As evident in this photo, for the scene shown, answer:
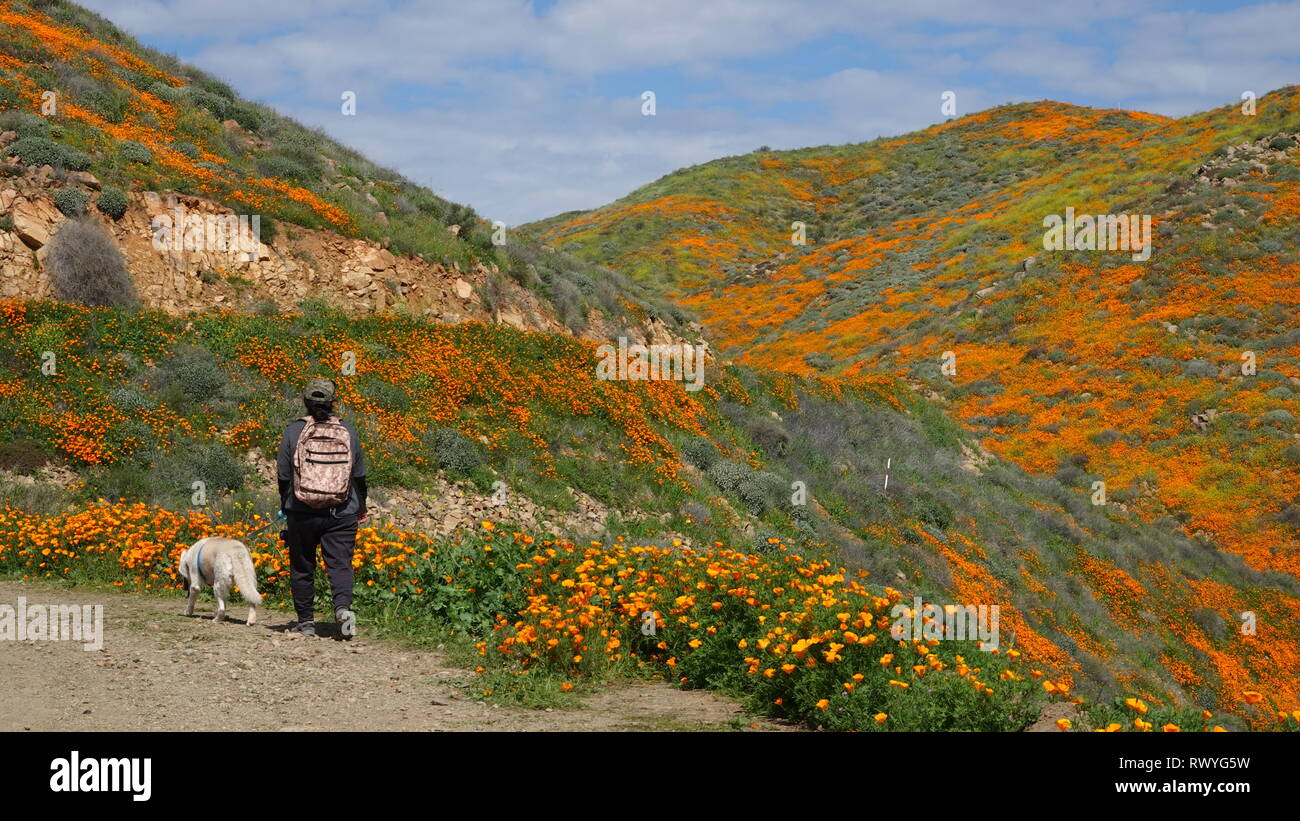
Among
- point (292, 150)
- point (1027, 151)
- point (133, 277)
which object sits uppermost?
point (1027, 151)

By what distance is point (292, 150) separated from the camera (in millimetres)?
22172

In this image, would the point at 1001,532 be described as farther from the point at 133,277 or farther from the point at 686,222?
the point at 686,222

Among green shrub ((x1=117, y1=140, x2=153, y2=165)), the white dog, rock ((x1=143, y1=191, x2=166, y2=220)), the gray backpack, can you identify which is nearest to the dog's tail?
the white dog

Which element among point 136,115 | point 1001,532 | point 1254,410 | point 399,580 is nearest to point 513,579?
point 399,580

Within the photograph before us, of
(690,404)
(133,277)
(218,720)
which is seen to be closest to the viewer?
(218,720)

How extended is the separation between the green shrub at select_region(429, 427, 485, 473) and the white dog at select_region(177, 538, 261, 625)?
249 inches

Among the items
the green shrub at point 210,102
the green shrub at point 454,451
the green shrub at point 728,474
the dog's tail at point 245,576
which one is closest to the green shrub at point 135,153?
the green shrub at point 210,102

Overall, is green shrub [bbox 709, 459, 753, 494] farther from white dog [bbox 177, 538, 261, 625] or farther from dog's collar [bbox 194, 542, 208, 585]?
dog's collar [bbox 194, 542, 208, 585]

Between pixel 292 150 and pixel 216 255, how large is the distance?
5.59 metres

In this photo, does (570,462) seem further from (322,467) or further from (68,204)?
(68,204)

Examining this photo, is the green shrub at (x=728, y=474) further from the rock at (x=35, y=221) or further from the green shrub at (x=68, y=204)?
the rock at (x=35, y=221)

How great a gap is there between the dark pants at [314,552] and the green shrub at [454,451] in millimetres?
6874

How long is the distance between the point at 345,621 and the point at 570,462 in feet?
26.8

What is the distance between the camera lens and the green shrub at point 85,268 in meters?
15.3
